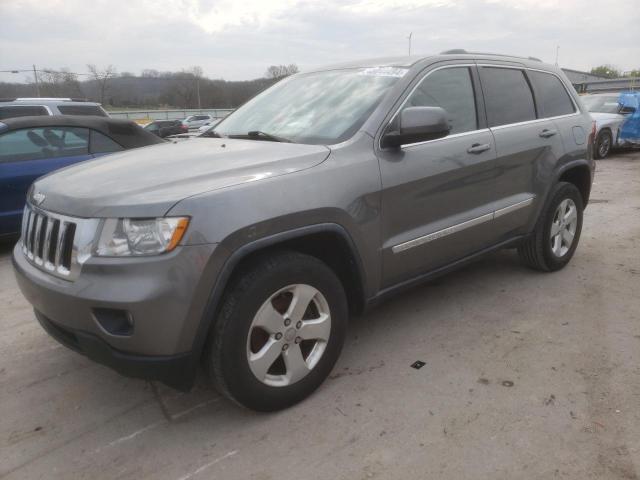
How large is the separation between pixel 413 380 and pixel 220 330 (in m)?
1.18

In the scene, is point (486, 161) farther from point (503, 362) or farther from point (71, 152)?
point (71, 152)

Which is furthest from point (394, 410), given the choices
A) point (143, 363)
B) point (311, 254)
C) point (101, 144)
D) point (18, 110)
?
point (18, 110)

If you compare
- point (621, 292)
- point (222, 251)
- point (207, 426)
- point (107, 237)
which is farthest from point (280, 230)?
point (621, 292)

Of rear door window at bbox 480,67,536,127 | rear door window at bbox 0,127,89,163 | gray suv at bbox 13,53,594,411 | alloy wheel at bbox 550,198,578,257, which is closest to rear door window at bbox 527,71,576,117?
rear door window at bbox 480,67,536,127

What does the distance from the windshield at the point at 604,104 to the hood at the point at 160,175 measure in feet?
41.6

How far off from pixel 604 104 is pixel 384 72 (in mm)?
12194

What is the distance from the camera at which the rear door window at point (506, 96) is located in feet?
11.8

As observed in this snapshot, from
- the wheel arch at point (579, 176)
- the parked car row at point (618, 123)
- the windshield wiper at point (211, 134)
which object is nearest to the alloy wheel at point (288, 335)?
the windshield wiper at point (211, 134)

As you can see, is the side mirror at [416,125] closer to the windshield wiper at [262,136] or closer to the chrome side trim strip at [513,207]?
the windshield wiper at [262,136]

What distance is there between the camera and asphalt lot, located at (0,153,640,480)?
219 centimetres

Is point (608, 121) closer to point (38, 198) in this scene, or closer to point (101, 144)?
point (101, 144)

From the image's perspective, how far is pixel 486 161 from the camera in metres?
3.38

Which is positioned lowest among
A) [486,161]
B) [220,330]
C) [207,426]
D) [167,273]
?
[207,426]

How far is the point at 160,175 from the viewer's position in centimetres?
234
